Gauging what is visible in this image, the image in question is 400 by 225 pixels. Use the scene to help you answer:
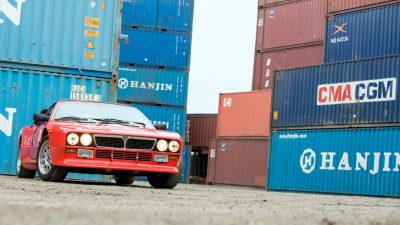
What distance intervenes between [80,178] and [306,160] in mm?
6907

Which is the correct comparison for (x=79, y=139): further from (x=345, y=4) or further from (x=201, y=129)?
(x=201, y=129)

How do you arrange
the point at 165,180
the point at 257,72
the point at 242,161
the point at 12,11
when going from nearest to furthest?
the point at 165,180
the point at 12,11
the point at 242,161
the point at 257,72

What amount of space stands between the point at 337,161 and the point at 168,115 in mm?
9523

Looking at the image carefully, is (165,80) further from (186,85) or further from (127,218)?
(127,218)

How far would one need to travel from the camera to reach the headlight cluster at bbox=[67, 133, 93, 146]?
29.3 feet

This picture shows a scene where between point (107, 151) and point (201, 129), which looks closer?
point (107, 151)

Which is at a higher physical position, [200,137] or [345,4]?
[345,4]

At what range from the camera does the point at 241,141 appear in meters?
25.4

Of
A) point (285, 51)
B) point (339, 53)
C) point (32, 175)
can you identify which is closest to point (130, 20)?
point (285, 51)

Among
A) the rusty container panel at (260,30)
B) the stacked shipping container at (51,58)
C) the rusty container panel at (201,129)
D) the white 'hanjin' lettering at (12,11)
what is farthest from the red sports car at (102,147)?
the rusty container panel at (201,129)

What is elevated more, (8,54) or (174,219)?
(8,54)

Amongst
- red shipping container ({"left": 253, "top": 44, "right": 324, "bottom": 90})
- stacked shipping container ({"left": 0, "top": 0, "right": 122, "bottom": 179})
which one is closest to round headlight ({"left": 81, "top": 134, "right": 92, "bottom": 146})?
stacked shipping container ({"left": 0, "top": 0, "right": 122, "bottom": 179})

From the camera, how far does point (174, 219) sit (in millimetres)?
3961

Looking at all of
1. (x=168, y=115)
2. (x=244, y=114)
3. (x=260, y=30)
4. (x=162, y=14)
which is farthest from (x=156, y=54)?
(x=260, y=30)
